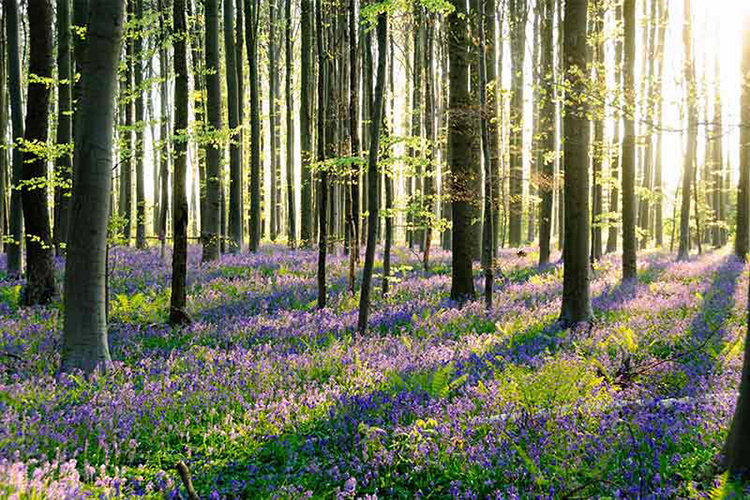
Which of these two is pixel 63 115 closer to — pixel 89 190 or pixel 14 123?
pixel 14 123

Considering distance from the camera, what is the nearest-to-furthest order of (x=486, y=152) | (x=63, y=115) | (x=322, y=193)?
1. (x=322, y=193)
2. (x=486, y=152)
3. (x=63, y=115)

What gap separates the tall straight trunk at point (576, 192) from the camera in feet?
33.2

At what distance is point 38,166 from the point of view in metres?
10.9

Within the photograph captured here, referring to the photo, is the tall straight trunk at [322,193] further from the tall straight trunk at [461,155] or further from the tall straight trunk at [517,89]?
the tall straight trunk at [517,89]

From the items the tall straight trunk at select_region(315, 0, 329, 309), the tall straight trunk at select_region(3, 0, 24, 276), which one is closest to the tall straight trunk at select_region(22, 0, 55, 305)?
the tall straight trunk at select_region(3, 0, 24, 276)

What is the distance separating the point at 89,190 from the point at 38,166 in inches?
208

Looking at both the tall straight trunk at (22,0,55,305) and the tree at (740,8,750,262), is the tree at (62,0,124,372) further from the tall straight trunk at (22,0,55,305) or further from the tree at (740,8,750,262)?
the tree at (740,8,750,262)

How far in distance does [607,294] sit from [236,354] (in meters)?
9.76

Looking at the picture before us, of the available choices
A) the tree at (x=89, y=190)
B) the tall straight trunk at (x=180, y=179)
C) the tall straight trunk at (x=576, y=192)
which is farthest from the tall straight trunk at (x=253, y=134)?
the tree at (x=89, y=190)

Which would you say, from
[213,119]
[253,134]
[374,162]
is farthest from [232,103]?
[374,162]

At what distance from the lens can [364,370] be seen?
718cm

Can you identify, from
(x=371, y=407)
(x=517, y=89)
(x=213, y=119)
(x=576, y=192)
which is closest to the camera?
(x=371, y=407)

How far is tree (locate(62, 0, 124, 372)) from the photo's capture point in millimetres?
6746

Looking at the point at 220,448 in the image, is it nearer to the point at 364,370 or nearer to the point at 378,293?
the point at 364,370
